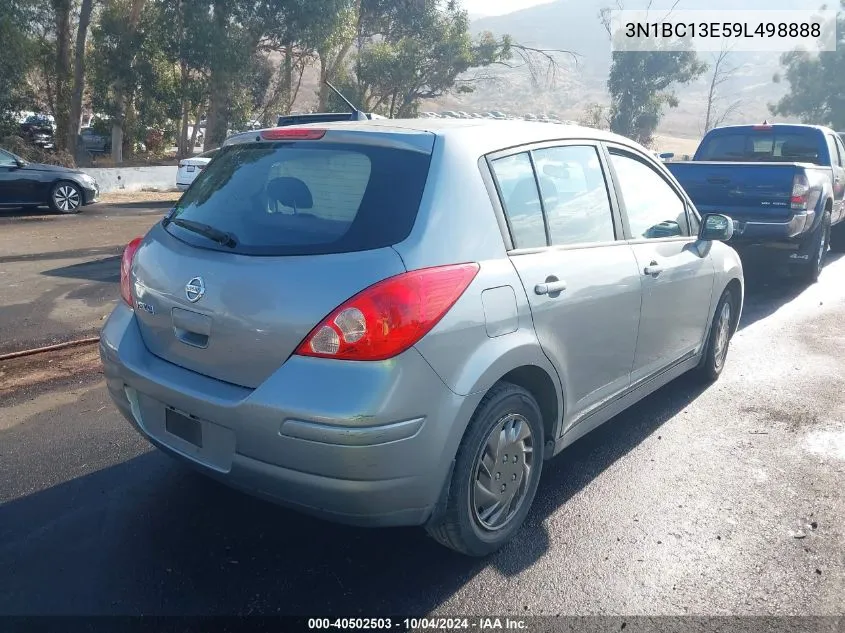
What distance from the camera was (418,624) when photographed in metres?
2.78

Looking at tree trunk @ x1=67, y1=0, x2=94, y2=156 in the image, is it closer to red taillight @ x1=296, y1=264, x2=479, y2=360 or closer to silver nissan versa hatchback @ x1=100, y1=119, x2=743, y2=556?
silver nissan versa hatchback @ x1=100, y1=119, x2=743, y2=556

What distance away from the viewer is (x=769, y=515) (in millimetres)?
3664

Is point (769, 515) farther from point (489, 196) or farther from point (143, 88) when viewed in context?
point (143, 88)

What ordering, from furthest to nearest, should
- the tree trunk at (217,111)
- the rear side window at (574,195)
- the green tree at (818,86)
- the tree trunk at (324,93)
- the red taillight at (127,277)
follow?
1. the green tree at (818,86)
2. the tree trunk at (324,93)
3. the tree trunk at (217,111)
4. the rear side window at (574,195)
5. the red taillight at (127,277)

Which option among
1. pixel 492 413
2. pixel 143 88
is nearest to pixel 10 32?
pixel 143 88

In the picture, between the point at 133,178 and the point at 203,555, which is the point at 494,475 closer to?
the point at 203,555

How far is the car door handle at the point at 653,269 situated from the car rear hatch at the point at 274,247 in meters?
1.55

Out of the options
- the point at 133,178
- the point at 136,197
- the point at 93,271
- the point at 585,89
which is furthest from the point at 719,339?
the point at 585,89

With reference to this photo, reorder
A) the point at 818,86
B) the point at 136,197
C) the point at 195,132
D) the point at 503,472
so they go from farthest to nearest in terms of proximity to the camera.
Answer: the point at 818,86 → the point at 195,132 → the point at 136,197 → the point at 503,472

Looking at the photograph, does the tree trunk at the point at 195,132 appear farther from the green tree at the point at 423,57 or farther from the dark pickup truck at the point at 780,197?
the dark pickup truck at the point at 780,197

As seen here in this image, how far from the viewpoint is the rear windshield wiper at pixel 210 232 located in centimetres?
303

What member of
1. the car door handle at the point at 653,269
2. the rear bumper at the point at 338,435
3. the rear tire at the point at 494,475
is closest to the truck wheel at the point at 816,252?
the car door handle at the point at 653,269

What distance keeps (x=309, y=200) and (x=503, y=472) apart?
55.2 inches

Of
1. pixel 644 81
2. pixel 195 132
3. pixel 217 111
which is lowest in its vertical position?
pixel 195 132
